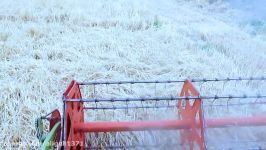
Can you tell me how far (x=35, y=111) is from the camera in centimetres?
240

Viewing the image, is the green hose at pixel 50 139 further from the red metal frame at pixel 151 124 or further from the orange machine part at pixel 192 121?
the orange machine part at pixel 192 121

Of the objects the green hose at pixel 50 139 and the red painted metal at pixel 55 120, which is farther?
the red painted metal at pixel 55 120

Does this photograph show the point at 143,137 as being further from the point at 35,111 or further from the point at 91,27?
the point at 91,27

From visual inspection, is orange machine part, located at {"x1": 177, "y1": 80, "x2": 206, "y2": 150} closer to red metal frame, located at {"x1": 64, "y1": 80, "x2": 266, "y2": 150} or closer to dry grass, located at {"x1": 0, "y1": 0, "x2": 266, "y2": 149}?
red metal frame, located at {"x1": 64, "y1": 80, "x2": 266, "y2": 150}

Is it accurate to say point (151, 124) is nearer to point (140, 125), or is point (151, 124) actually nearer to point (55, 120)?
point (140, 125)

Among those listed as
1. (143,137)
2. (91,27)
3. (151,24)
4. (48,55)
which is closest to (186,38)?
(151,24)

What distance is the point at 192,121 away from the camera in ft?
6.18

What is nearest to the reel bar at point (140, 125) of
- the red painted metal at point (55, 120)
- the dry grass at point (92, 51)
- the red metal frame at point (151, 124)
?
the red metal frame at point (151, 124)

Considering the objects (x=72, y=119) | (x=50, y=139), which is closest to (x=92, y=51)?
(x=72, y=119)

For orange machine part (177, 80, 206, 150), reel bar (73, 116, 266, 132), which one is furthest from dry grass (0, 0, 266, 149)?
orange machine part (177, 80, 206, 150)

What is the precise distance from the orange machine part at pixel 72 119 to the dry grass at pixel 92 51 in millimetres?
378

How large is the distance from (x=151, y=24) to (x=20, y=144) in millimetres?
2671

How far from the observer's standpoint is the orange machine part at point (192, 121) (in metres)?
1.75

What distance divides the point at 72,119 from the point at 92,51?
66.4 inches
